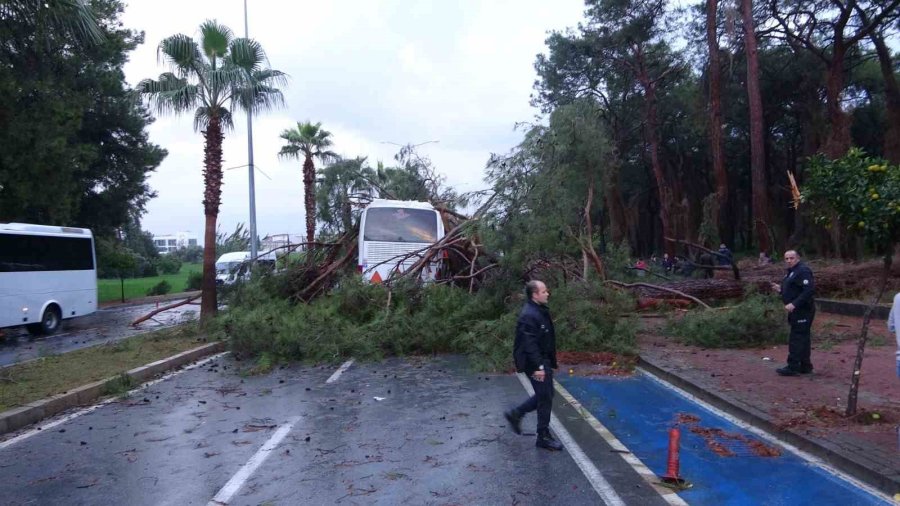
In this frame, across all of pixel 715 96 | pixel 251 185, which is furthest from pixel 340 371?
pixel 715 96

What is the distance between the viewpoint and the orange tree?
683 centimetres

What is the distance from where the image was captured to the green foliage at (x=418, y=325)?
12.4 metres

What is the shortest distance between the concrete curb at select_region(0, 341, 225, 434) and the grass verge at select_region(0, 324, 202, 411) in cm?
21

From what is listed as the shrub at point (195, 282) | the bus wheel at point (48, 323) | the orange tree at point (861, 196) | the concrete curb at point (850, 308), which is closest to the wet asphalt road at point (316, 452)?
the orange tree at point (861, 196)

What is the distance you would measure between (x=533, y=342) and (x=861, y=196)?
3.43 metres

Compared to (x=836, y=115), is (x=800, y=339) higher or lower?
lower

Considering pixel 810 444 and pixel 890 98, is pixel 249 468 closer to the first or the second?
pixel 810 444

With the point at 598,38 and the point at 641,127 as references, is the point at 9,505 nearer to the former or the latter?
the point at 598,38

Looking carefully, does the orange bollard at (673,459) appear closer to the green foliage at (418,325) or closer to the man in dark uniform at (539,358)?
the man in dark uniform at (539,358)

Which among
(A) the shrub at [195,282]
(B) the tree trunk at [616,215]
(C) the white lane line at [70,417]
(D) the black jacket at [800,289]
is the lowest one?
(C) the white lane line at [70,417]

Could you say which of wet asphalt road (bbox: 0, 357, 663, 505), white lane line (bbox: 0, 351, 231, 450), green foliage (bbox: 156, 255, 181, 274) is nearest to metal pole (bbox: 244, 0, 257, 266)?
white lane line (bbox: 0, 351, 231, 450)

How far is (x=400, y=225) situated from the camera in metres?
18.4

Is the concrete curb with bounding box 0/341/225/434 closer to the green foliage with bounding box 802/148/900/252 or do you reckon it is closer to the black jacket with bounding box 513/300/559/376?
the black jacket with bounding box 513/300/559/376

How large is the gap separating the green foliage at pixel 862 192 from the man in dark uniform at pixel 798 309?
2052mm
